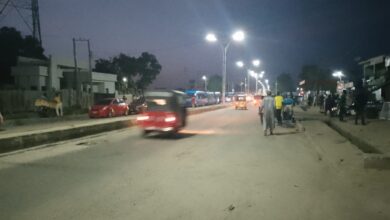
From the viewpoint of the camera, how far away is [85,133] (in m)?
18.7

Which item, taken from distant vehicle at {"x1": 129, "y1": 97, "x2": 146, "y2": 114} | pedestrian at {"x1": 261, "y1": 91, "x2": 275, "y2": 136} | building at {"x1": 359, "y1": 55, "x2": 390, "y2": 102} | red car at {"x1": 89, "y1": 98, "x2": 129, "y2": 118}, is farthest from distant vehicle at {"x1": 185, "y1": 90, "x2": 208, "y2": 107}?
pedestrian at {"x1": 261, "y1": 91, "x2": 275, "y2": 136}

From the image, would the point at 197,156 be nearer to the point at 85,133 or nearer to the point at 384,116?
the point at 85,133

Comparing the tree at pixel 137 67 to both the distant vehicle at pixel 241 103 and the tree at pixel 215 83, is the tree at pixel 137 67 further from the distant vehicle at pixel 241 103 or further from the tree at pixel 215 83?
the distant vehicle at pixel 241 103

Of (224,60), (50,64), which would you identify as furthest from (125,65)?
(224,60)

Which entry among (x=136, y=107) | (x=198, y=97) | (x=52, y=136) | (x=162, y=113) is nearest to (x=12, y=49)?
(x=198, y=97)

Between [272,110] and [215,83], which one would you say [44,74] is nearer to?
[272,110]

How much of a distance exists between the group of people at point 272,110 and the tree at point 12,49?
159ft

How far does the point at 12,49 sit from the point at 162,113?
5635cm

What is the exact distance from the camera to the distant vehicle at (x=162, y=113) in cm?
1675

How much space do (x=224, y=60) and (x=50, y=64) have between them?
24196 mm

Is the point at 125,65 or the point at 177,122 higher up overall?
the point at 125,65

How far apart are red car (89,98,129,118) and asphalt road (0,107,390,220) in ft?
64.8

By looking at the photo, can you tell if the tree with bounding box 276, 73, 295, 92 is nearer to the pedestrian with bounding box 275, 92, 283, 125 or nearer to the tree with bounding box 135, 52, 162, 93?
the tree with bounding box 135, 52, 162, 93

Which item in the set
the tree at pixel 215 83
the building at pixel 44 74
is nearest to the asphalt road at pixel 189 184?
the building at pixel 44 74
